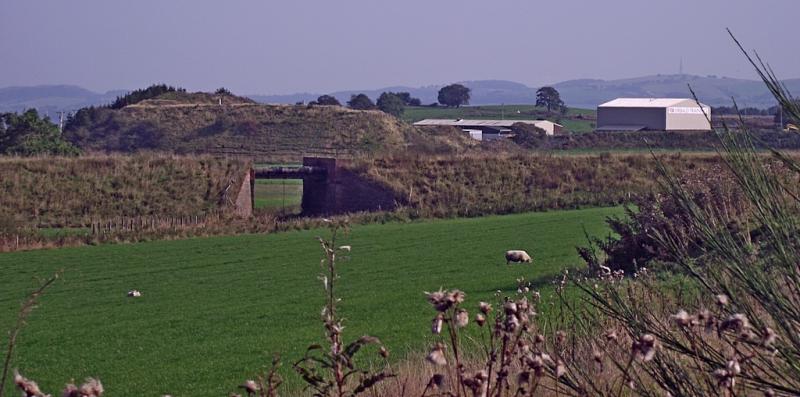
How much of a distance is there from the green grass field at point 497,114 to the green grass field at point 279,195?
5561 cm

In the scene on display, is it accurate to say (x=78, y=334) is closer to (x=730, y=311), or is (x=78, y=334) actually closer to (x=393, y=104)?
(x=730, y=311)

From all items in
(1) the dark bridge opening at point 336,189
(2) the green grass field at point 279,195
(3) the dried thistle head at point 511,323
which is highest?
(3) the dried thistle head at point 511,323

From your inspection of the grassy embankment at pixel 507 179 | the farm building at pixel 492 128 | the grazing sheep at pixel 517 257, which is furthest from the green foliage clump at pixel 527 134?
the grazing sheep at pixel 517 257

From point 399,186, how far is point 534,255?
93.0ft

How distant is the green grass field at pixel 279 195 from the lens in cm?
6947

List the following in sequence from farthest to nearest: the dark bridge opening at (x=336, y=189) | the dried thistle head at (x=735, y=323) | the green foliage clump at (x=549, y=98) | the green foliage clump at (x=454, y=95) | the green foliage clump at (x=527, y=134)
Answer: the green foliage clump at (x=454, y=95) < the green foliage clump at (x=549, y=98) < the green foliage clump at (x=527, y=134) < the dark bridge opening at (x=336, y=189) < the dried thistle head at (x=735, y=323)

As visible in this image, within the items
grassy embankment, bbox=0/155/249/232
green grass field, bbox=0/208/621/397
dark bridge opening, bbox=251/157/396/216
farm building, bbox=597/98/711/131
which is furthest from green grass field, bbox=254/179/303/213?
farm building, bbox=597/98/711/131

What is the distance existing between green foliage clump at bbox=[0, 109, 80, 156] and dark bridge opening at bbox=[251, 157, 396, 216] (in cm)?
1901

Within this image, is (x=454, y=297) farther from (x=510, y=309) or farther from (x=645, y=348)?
(x=645, y=348)

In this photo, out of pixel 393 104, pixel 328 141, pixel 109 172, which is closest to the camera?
pixel 109 172

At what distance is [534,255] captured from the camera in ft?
117

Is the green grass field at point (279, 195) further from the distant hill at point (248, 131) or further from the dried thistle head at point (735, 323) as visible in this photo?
the dried thistle head at point (735, 323)

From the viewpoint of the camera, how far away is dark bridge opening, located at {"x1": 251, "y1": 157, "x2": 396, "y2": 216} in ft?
208

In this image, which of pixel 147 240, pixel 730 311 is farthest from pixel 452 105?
pixel 730 311
